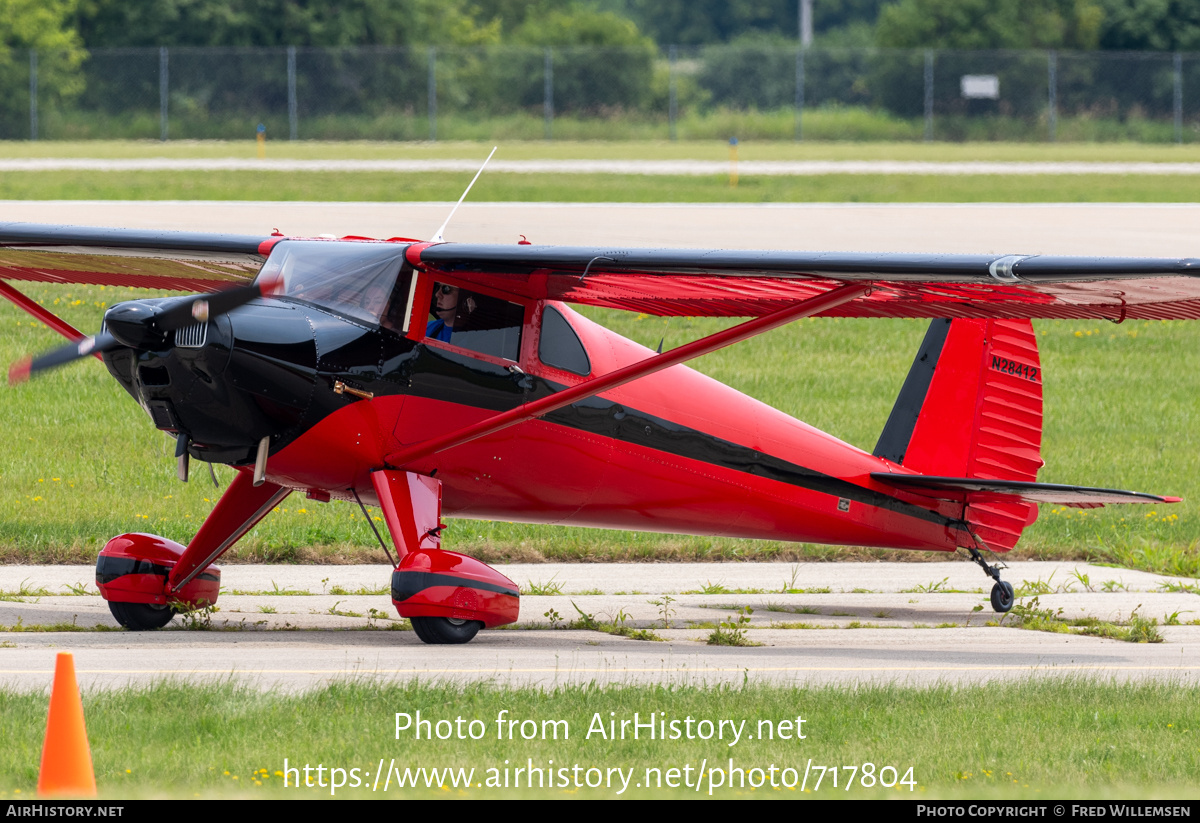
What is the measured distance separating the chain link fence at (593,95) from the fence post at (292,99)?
10 centimetres

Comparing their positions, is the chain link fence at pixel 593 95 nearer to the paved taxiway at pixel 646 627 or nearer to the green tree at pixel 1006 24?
the green tree at pixel 1006 24

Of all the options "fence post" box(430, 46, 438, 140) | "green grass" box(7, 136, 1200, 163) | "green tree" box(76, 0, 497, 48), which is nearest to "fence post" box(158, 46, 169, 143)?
"green grass" box(7, 136, 1200, 163)

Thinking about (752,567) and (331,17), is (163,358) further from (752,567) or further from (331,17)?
(331,17)

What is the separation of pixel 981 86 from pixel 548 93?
49.1ft

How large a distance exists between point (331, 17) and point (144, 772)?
54363 millimetres

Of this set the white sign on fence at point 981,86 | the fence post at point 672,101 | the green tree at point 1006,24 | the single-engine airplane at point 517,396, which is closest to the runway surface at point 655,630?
the single-engine airplane at point 517,396

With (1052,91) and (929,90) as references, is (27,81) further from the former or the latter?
(1052,91)

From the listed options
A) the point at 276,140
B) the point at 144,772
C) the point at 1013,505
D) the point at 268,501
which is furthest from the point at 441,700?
the point at 276,140

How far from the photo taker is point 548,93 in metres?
54.2

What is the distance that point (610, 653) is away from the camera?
9867 mm

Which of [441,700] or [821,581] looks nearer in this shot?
[441,700]

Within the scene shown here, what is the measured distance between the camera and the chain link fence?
52062 mm

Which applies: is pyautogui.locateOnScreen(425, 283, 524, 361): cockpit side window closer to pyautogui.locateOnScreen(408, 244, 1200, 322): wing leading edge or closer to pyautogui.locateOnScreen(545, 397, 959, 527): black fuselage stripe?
pyautogui.locateOnScreen(408, 244, 1200, 322): wing leading edge

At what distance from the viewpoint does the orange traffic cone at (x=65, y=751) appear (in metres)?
5.99
